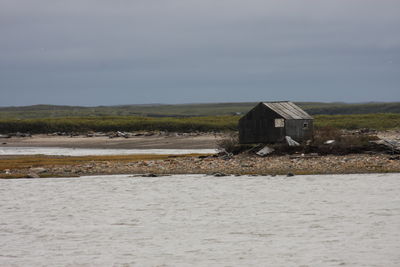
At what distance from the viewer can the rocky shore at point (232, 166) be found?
3160 cm

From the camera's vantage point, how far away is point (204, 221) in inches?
808

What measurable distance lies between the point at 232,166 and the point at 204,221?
13851mm

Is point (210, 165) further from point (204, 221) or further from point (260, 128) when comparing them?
point (204, 221)

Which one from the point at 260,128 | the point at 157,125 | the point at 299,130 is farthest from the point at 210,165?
the point at 157,125

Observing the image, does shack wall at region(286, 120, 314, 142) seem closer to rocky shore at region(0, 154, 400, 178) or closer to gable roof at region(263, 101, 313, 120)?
gable roof at region(263, 101, 313, 120)

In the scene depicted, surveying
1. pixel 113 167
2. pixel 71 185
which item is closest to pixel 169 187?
pixel 71 185

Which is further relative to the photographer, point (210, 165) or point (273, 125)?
point (273, 125)

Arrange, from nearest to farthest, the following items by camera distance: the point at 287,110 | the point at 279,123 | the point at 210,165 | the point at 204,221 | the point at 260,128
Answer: the point at 204,221, the point at 210,165, the point at 279,123, the point at 260,128, the point at 287,110

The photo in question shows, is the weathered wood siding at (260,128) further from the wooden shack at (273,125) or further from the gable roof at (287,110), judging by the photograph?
the gable roof at (287,110)

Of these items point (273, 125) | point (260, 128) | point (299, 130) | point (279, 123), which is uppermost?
point (279, 123)

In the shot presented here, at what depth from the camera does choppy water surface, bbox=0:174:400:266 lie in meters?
15.7

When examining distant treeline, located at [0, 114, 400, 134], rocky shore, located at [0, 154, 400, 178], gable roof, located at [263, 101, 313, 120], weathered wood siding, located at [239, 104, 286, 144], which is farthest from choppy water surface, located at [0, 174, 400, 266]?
distant treeline, located at [0, 114, 400, 134]

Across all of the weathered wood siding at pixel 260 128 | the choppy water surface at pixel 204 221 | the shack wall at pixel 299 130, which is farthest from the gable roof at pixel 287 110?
the choppy water surface at pixel 204 221

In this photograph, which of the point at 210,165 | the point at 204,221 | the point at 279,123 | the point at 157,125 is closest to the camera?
the point at 204,221
